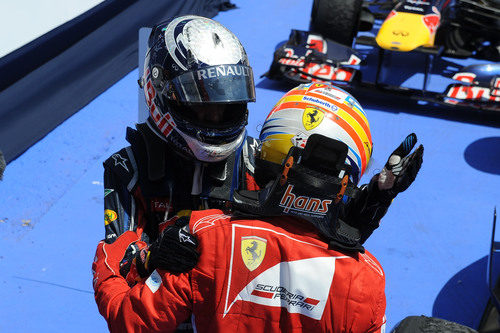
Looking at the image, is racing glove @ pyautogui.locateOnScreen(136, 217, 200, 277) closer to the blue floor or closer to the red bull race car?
the blue floor

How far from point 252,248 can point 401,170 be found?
0.73m

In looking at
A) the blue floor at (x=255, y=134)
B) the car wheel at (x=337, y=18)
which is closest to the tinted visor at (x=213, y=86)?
the blue floor at (x=255, y=134)

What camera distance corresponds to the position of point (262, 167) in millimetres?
2123

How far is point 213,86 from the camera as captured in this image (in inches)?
74.3

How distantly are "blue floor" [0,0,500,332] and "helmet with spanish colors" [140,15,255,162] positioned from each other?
774mm

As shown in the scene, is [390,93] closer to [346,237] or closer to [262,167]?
[262,167]

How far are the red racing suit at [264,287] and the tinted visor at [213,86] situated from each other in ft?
1.90

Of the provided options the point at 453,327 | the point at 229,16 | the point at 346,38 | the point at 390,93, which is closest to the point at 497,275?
the point at 453,327

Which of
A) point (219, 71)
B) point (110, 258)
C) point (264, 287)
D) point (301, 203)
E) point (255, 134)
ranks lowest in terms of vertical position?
point (255, 134)

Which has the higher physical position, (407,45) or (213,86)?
(213,86)

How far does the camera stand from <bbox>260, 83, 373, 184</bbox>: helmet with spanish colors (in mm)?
2189

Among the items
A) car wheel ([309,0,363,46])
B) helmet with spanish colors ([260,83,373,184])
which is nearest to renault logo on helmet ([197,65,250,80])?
helmet with spanish colors ([260,83,373,184])

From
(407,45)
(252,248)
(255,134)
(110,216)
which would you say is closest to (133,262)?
(110,216)

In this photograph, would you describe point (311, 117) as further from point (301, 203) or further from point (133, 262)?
point (133, 262)
